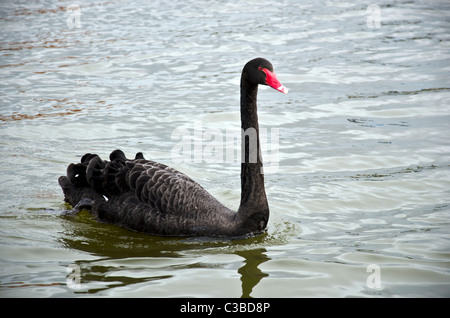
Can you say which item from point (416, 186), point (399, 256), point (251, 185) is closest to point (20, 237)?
point (251, 185)

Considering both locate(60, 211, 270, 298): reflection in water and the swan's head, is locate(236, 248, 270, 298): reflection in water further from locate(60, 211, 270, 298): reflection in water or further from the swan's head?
the swan's head

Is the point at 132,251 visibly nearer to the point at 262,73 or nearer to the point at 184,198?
the point at 184,198

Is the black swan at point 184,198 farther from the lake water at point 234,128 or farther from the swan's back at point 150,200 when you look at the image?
the lake water at point 234,128

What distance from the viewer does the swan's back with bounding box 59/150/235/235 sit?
583 centimetres

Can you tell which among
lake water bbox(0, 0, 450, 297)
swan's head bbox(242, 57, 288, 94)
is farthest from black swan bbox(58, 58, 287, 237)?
lake water bbox(0, 0, 450, 297)

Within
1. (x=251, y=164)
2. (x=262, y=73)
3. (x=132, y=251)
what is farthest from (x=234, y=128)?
(x=132, y=251)

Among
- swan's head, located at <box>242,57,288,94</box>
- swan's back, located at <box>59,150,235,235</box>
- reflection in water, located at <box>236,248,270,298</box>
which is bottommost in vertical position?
reflection in water, located at <box>236,248,270,298</box>

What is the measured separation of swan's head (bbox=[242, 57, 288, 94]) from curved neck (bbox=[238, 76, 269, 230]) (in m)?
0.15

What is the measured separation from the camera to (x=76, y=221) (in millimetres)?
6359

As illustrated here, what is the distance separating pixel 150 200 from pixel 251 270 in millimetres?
1248

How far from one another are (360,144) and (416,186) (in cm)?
145

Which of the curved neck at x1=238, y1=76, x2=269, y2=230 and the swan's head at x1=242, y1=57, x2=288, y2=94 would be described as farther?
the curved neck at x1=238, y1=76, x2=269, y2=230

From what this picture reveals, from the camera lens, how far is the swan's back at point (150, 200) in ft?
19.1

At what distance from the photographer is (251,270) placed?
527 cm
